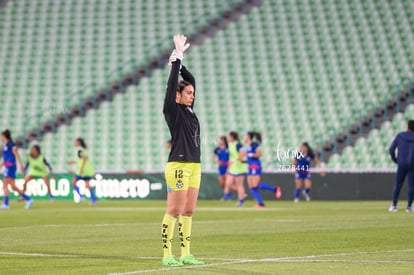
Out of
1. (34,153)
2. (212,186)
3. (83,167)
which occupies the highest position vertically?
(34,153)

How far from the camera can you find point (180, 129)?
486 inches

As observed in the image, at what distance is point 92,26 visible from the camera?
4341 cm

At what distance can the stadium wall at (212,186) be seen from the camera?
34719 millimetres

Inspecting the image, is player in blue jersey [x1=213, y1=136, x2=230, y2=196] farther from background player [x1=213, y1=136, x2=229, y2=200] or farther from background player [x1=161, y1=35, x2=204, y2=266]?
background player [x1=161, y1=35, x2=204, y2=266]

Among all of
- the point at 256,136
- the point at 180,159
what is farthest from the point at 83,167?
the point at 180,159

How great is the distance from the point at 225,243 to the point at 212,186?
2140 centimetres

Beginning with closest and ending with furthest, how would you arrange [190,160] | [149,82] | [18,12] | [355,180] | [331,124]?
[190,160] → [355,180] → [331,124] → [149,82] → [18,12]

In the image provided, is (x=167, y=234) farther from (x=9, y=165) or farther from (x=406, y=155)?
(x=9, y=165)

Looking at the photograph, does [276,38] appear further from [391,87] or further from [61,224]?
[61,224]

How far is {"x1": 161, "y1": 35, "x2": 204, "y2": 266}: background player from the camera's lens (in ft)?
39.9

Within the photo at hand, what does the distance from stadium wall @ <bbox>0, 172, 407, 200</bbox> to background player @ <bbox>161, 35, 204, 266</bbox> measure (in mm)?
22683

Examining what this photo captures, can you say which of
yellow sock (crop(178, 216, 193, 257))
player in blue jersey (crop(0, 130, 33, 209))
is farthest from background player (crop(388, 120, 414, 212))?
yellow sock (crop(178, 216, 193, 257))

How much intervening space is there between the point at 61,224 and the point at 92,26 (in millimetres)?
23572

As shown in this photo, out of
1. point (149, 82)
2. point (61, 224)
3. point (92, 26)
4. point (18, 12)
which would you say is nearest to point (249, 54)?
point (149, 82)
